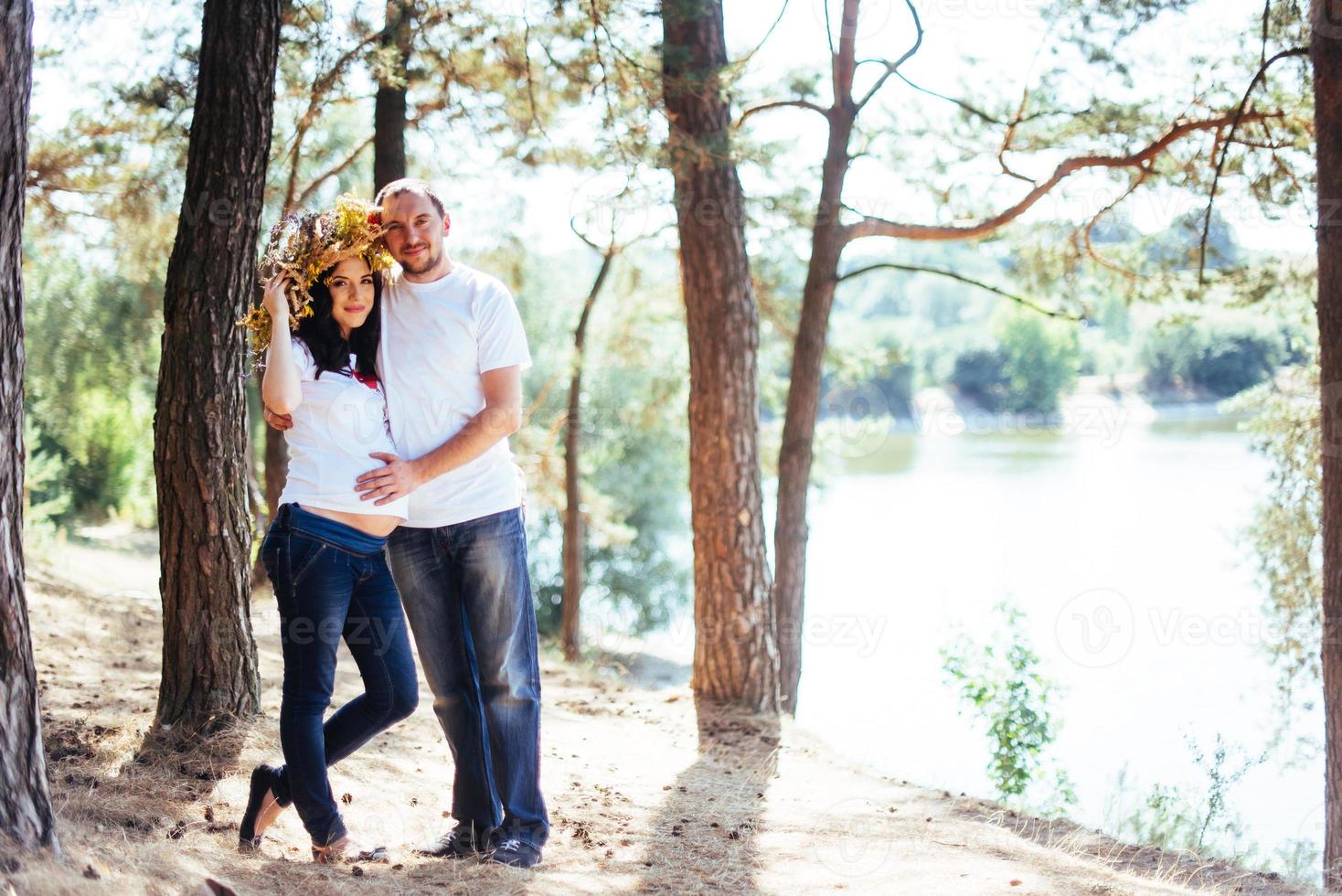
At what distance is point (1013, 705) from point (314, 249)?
5639 millimetres

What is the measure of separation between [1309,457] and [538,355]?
13.9 metres

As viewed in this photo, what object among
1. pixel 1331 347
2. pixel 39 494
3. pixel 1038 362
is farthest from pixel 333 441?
pixel 1038 362

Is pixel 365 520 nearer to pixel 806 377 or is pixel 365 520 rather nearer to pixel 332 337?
pixel 332 337

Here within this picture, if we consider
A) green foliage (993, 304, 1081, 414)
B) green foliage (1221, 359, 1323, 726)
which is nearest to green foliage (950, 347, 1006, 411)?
green foliage (993, 304, 1081, 414)

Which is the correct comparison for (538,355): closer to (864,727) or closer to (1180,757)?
(864,727)

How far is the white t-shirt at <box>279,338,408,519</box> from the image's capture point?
279cm

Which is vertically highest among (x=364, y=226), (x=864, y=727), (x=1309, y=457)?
(x=364, y=226)

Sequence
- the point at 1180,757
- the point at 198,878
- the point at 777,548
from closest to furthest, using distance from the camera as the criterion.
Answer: the point at 198,878, the point at 777,548, the point at 1180,757

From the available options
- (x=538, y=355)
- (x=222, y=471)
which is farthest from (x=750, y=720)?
(x=538, y=355)

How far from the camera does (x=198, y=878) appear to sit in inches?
105

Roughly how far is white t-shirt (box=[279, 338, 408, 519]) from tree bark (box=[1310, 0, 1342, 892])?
14.1 ft

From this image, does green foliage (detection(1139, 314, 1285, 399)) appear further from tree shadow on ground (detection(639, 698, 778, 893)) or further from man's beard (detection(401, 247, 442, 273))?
man's beard (detection(401, 247, 442, 273))

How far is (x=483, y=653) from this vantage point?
3.09m

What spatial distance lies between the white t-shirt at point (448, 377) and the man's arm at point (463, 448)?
4cm
